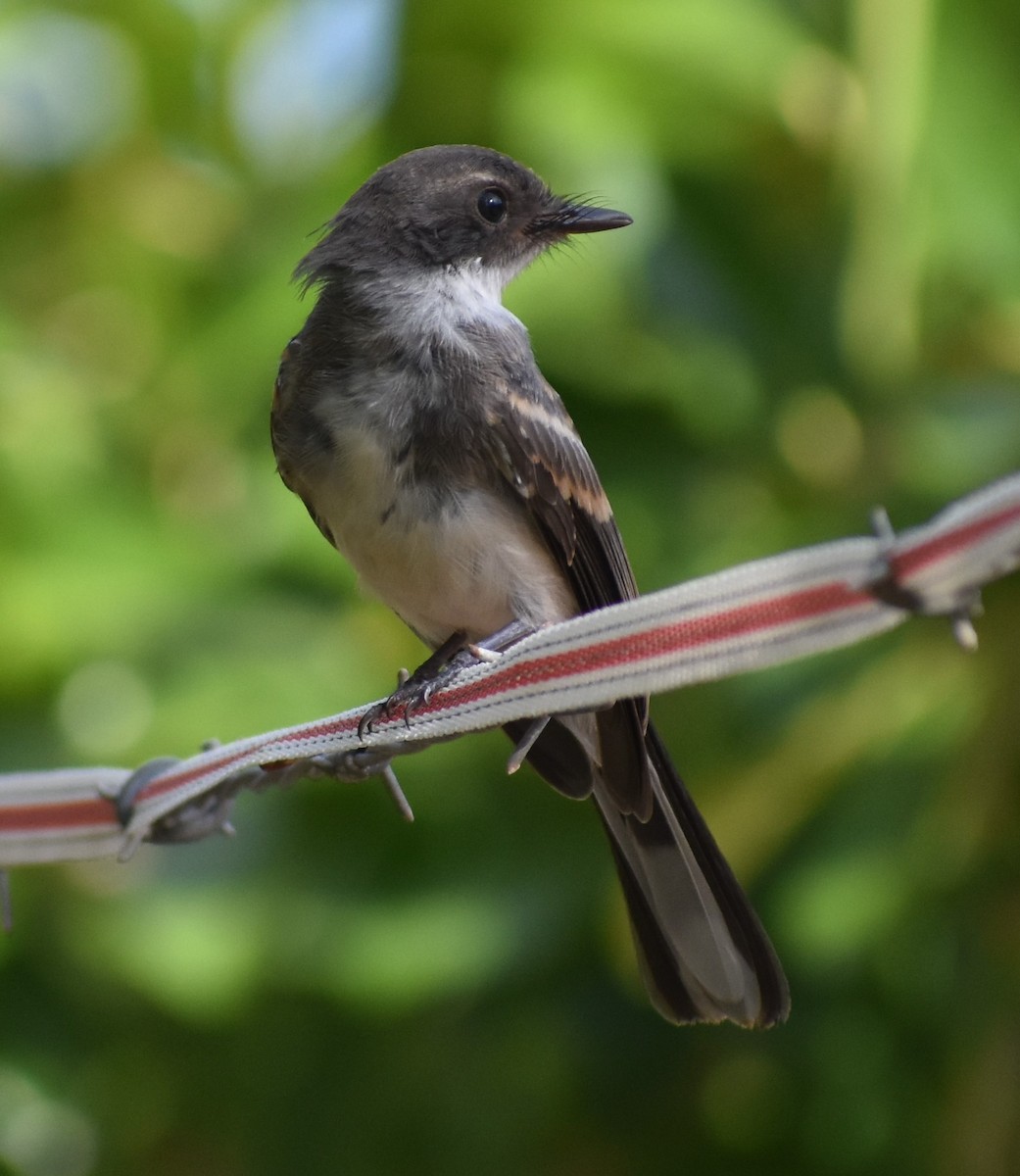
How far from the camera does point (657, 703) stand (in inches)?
171

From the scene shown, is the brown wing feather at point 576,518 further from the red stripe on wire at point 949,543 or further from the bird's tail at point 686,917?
the red stripe on wire at point 949,543

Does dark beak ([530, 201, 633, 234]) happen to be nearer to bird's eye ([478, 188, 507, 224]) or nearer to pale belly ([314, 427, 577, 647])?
bird's eye ([478, 188, 507, 224])

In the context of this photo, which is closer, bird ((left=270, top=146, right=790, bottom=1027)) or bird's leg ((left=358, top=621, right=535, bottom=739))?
bird's leg ((left=358, top=621, right=535, bottom=739))

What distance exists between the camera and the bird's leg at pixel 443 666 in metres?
2.37

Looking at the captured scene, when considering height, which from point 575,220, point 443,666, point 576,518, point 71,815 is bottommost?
point 71,815

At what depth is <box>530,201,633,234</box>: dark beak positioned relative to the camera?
11.3ft

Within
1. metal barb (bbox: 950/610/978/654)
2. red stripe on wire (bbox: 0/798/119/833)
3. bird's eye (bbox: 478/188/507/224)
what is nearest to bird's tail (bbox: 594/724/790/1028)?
red stripe on wire (bbox: 0/798/119/833)

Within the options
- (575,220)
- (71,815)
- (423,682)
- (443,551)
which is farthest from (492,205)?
(71,815)

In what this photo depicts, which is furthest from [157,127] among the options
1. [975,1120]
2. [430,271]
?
[975,1120]

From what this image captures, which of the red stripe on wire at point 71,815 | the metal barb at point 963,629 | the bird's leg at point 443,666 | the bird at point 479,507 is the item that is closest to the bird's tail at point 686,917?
the bird at point 479,507

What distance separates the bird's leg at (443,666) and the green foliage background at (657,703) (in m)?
1.26

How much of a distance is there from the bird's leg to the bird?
0.5 inches

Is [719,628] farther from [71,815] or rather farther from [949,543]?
[71,815]

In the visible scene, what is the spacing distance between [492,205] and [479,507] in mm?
885
